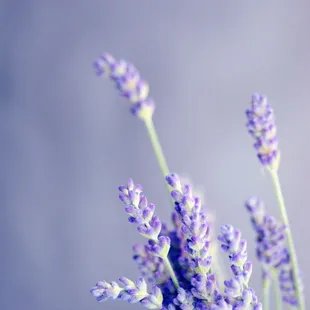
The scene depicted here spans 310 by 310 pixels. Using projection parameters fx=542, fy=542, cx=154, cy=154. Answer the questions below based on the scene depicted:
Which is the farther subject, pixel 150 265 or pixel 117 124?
pixel 117 124

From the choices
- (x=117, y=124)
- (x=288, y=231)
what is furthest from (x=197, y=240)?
(x=117, y=124)

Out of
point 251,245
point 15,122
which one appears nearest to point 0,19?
point 15,122

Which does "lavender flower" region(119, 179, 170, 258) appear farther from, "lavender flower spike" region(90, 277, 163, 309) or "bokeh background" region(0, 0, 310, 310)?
"bokeh background" region(0, 0, 310, 310)

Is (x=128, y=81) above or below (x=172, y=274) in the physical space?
above

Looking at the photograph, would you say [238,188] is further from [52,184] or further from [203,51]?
[52,184]

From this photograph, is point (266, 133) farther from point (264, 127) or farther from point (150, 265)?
point (150, 265)

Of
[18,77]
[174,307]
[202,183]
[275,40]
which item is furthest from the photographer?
[18,77]

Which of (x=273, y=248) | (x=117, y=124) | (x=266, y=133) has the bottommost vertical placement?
(x=273, y=248)
